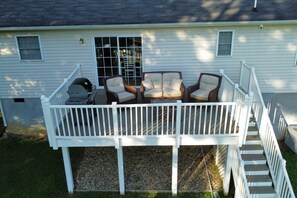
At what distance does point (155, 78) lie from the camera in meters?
8.16

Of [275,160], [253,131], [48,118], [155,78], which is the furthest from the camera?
[155,78]

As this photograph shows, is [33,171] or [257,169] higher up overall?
[257,169]

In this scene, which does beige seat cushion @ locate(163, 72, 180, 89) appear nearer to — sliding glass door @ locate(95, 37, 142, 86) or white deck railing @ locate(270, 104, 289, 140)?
sliding glass door @ locate(95, 37, 142, 86)

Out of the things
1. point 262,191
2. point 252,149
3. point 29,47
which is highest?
point 29,47

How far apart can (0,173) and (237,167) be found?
6818 millimetres

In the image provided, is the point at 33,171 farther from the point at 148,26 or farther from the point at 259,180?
the point at 259,180

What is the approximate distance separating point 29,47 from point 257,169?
Result: 25.3 ft

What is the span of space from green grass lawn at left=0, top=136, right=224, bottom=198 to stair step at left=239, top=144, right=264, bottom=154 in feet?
5.04

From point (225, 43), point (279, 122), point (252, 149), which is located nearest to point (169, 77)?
point (225, 43)

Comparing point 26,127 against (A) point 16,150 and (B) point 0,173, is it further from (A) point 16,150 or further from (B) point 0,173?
(B) point 0,173

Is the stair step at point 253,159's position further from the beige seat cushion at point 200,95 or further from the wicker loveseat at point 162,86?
the wicker loveseat at point 162,86

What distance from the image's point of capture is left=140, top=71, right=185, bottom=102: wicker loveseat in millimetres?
7539

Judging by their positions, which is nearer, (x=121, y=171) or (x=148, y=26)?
(x=121, y=171)

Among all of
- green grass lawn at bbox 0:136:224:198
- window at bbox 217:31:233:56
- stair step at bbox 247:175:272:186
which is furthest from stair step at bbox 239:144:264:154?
window at bbox 217:31:233:56
